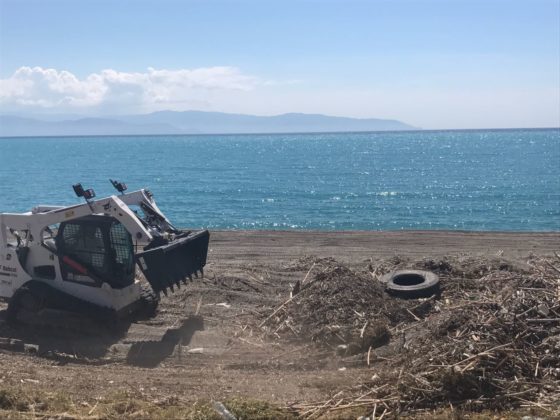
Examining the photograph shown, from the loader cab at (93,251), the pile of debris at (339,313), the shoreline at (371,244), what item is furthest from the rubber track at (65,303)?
the shoreline at (371,244)

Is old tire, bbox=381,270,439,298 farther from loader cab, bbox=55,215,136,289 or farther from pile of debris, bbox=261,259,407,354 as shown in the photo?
loader cab, bbox=55,215,136,289

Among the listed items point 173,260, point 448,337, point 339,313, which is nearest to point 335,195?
point 339,313

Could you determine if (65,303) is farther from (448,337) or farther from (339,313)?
(448,337)

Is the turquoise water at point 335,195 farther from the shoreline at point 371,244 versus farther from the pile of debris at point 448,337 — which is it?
the pile of debris at point 448,337

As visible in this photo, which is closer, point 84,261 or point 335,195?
point 84,261

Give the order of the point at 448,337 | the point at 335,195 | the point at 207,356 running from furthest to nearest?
the point at 335,195, the point at 207,356, the point at 448,337

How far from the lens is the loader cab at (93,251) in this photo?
38.4ft

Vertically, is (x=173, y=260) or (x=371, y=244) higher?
(x=173, y=260)

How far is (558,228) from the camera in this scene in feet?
107

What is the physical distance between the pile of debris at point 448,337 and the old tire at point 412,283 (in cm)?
27

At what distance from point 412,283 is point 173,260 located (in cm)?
561

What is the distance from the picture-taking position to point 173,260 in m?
11.6

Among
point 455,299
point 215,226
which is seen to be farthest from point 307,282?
point 215,226

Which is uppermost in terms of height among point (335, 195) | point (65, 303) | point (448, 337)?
point (448, 337)
